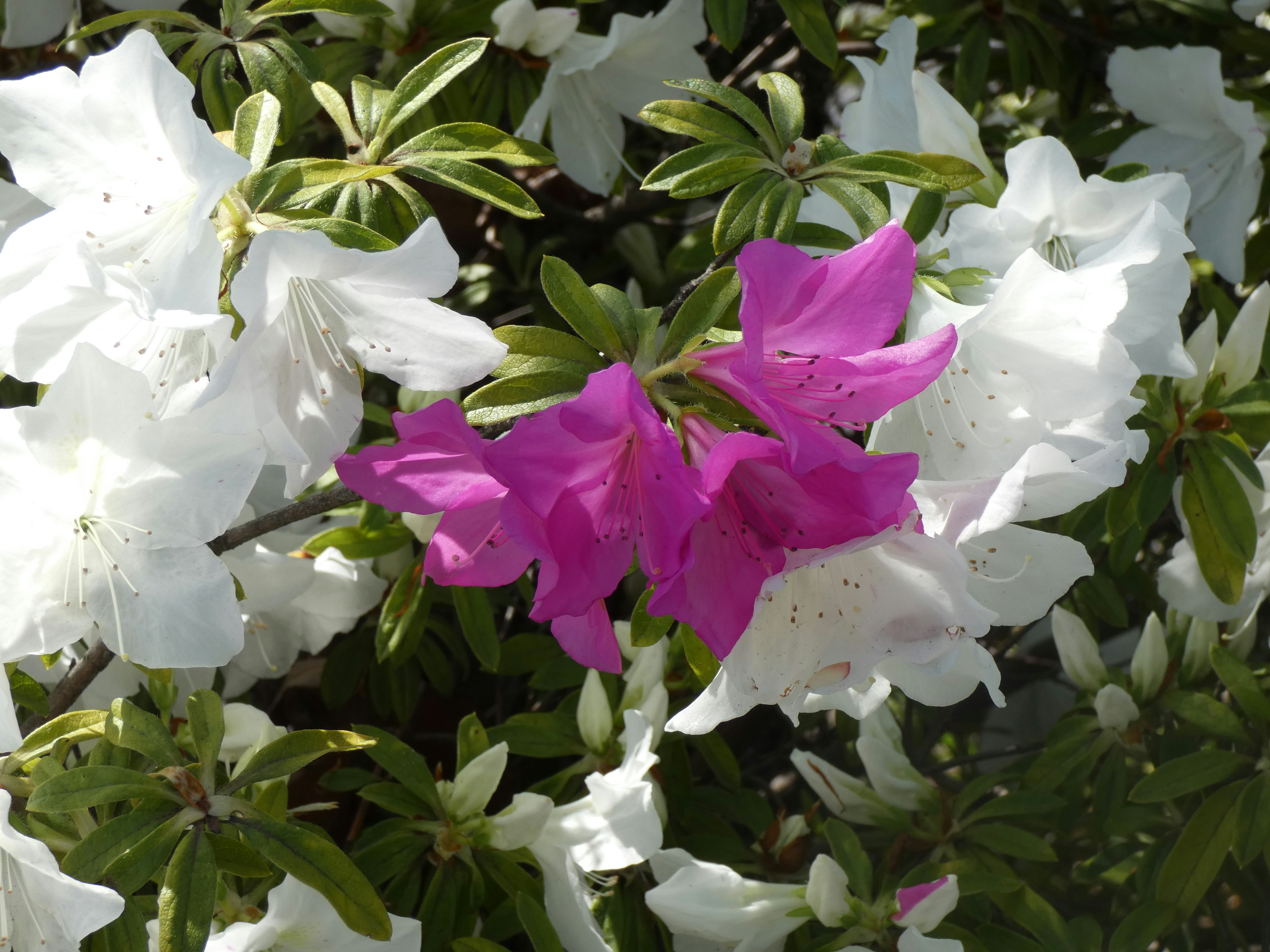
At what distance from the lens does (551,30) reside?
4.86 feet

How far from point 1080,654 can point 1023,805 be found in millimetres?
256

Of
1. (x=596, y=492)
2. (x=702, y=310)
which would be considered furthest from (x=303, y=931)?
(x=702, y=310)

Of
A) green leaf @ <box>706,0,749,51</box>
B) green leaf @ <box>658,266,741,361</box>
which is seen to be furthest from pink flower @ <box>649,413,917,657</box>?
green leaf @ <box>706,0,749,51</box>

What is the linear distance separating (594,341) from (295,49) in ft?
1.62

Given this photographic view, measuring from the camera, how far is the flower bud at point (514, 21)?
4.66ft

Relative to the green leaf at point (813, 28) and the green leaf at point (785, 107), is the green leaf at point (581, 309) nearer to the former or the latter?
the green leaf at point (785, 107)

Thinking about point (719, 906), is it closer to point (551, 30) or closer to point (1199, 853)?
point (1199, 853)


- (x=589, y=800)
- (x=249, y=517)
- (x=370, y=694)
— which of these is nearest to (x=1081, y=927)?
(x=589, y=800)

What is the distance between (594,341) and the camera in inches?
35.6

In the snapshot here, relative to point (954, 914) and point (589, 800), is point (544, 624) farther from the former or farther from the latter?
point (954, 914)

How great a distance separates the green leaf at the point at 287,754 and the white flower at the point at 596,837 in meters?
0.31

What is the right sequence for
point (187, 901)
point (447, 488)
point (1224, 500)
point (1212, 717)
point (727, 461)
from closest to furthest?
point (727, 461) → point (447, 488) → point (187, 901) → point (1224, 500) → point (1212, 717)

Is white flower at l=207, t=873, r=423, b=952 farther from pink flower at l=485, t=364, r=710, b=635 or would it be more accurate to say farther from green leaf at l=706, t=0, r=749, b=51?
green leaf at l=706, t=0, r=749, b=51

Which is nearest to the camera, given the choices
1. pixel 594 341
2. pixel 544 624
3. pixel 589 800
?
pixel 594 341
